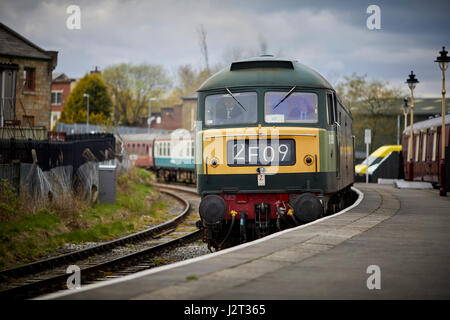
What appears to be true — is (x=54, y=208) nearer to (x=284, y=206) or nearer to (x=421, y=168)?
(x=284, y=206)

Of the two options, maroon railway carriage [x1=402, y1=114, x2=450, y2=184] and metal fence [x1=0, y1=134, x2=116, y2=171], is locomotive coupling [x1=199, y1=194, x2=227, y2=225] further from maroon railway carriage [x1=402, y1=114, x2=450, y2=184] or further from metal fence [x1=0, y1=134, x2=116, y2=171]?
maroon railway carriage [x1=402, y1=114, x2=450, y2=184]

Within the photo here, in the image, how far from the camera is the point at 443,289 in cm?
552

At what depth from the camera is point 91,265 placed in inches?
450

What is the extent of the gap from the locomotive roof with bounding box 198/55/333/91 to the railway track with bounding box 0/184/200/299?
Answer: 3.59 m

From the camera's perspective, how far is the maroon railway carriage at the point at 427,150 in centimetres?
2575

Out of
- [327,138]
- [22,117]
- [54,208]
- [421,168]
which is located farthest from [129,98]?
[327,138]

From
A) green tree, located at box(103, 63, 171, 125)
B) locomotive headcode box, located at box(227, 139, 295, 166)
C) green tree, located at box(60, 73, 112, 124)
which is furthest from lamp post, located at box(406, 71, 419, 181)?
green tree, located at box(103, 63, 171, 125)

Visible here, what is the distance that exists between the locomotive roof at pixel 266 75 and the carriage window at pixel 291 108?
205 millimetres

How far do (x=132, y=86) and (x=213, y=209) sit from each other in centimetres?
8232

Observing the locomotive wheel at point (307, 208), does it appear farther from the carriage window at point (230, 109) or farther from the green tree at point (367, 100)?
the green tree at point (367, 100)

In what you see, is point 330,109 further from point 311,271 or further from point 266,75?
point 311,271

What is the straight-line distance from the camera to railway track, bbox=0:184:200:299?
30.6 feet
